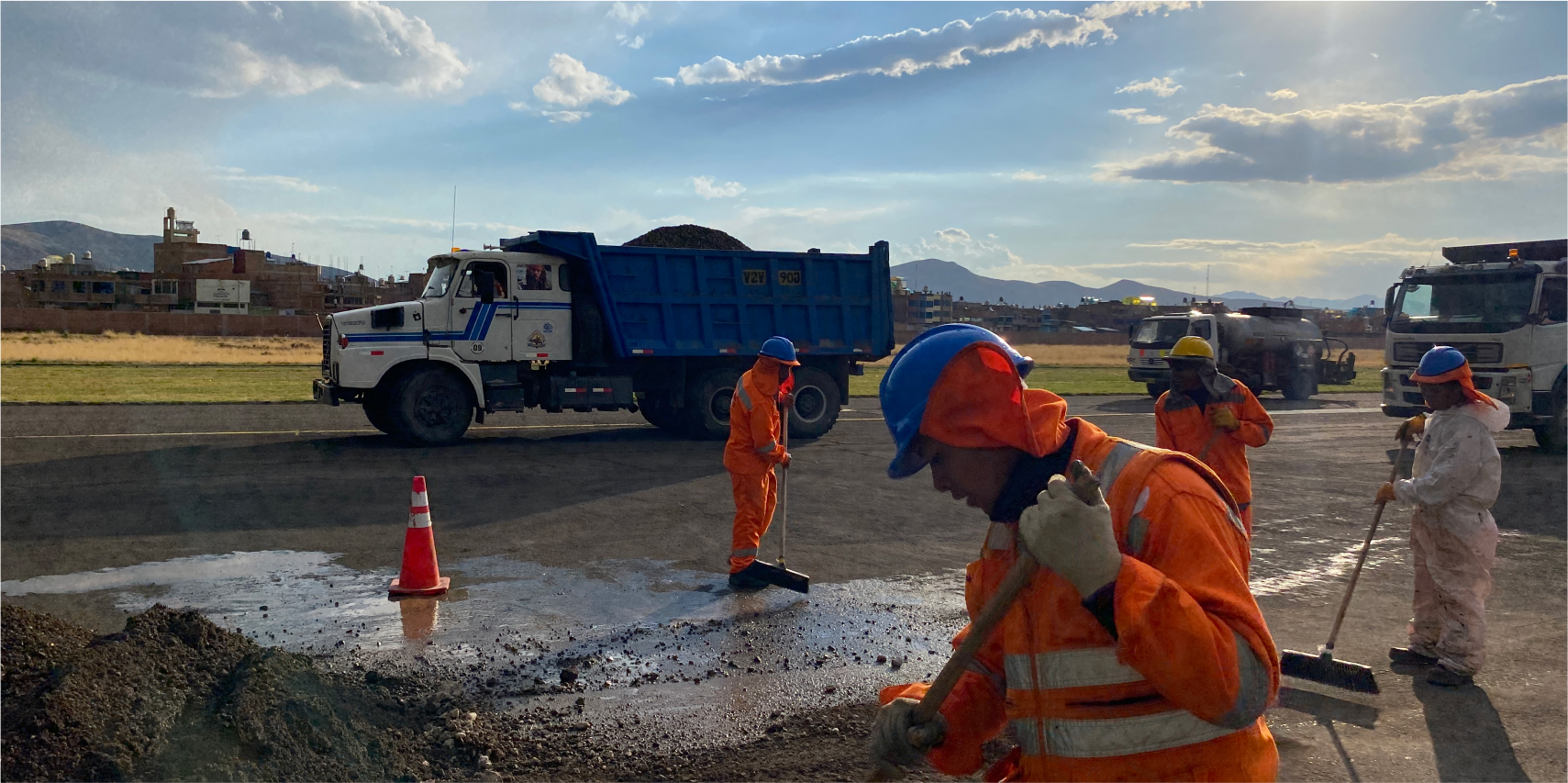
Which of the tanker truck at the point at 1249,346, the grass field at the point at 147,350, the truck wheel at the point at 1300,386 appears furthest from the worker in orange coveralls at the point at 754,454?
the grass field at the point at 147,350

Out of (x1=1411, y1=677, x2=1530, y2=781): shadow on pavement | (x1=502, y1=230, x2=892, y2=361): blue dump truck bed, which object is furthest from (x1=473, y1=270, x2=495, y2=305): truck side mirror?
(x1=1411, y1=677, x2=1530, y2=781): shadow on pavement

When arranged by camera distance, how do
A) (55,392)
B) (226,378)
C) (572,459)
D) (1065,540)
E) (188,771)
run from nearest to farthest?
(1065,540) < (188,771) < (572,459) < (55,392) < (226,378)

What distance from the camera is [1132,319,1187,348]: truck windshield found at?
25531 mm

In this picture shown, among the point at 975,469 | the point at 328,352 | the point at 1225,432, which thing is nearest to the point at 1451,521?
the point at 1225,432

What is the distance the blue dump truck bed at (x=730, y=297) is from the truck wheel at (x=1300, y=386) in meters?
15.8

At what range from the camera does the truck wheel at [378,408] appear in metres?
13.9

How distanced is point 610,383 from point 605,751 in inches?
437

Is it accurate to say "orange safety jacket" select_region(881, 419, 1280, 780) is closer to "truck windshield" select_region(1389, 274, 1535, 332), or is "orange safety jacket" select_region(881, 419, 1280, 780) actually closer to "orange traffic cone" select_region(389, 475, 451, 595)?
"orange traffic cone" select_region(389, 475, 451, 595)

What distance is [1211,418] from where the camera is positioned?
6195 millimetres

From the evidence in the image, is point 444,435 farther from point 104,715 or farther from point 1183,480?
point 1183,480

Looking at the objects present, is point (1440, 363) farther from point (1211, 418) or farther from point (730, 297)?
point (730, 297)

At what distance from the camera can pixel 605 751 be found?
433cm

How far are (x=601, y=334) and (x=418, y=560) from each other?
8555mm

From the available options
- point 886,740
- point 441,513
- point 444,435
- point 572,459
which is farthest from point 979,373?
point 444,435
